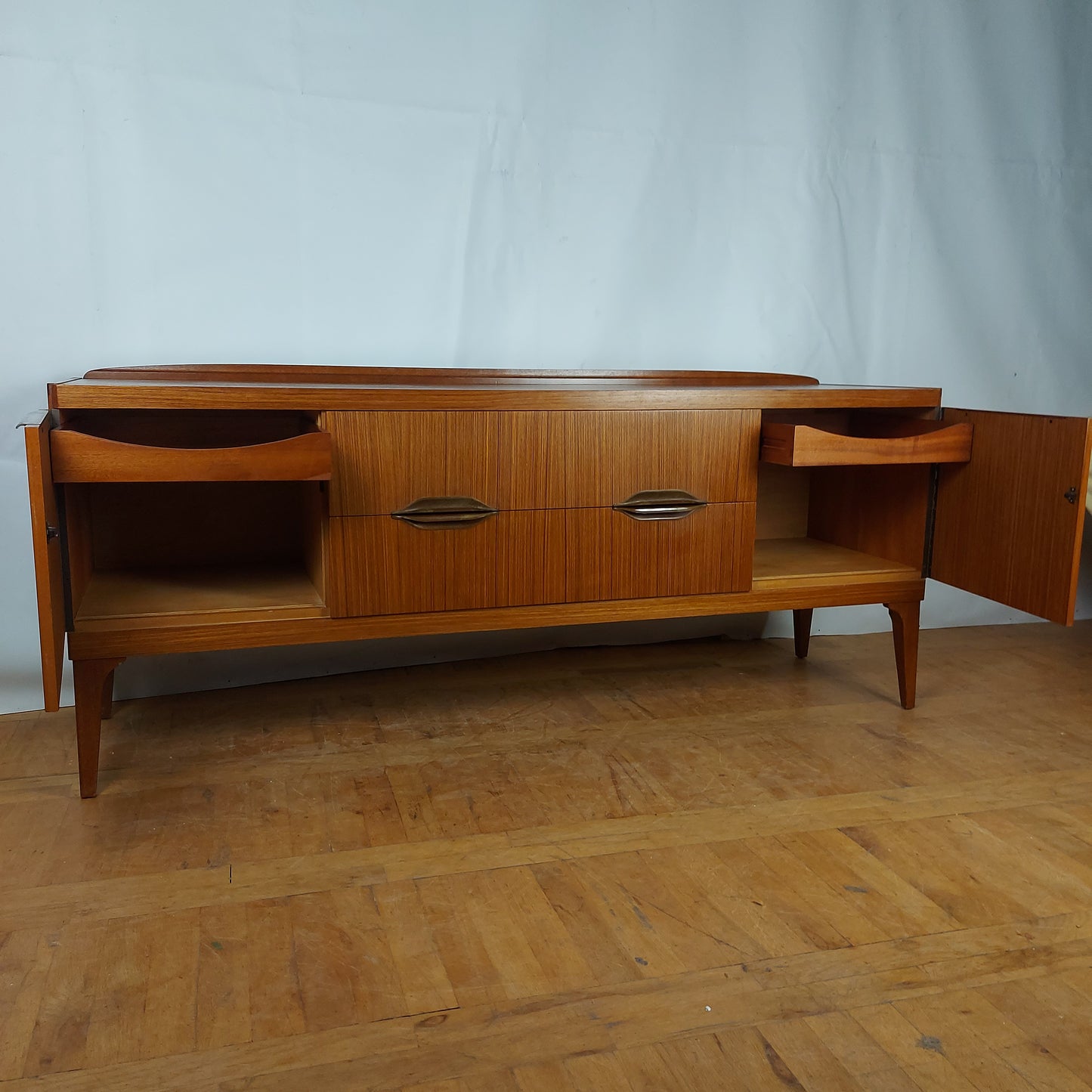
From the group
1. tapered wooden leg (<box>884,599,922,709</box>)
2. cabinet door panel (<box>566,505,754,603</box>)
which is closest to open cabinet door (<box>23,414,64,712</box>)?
cabinet door panel (<box>566,505,754,603</box>)

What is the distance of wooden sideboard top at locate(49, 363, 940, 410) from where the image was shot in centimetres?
125

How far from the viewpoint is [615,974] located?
962 millimetres

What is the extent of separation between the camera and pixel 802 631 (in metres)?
2.00

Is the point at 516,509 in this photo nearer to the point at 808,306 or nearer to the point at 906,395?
the point at 906,395

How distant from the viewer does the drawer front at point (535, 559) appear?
1.38m

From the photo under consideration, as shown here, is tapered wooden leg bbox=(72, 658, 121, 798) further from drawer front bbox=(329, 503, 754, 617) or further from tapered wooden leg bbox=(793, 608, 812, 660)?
tapered wooden leg bbox=(793, 608, 812, 660)

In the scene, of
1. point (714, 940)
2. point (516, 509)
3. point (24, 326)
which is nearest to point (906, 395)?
point (516, 509)

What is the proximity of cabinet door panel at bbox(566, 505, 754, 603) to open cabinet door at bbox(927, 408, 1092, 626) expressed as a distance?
0.35 metres

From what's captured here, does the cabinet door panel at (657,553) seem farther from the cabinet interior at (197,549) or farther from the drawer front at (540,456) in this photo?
the cabinet interior at (197,549)

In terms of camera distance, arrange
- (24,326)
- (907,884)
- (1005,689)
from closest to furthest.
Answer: (907,884) → (24,326) → (1005,689)

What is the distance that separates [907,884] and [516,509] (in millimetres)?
682

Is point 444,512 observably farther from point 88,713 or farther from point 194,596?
point 88,713

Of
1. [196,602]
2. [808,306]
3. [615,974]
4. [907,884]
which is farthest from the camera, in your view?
[808,306]

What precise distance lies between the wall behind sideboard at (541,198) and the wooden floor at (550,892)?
41 centimetres
